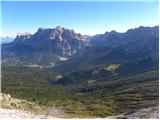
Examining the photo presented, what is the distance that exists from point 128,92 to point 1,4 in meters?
152


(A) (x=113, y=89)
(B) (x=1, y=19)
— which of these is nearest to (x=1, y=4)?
(B) (x=1, y=19)

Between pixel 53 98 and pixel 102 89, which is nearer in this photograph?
pixel 53 98

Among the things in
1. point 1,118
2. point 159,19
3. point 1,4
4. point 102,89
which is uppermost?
point 1,4

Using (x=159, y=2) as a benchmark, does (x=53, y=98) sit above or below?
below

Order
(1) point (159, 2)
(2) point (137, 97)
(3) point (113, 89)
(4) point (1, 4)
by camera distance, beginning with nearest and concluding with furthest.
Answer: (1) point (159, 2), (4) point (1, 4), (2) point (137, 97), (3) point (113, 89)

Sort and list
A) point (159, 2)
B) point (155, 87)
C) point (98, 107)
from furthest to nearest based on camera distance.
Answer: point (155, 87)
point (98, 107)
point (159, 2)

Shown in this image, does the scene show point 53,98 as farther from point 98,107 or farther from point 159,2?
point 159,2

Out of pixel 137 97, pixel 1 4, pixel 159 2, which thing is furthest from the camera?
pixel 137 97

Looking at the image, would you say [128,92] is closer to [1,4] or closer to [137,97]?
[137,97]

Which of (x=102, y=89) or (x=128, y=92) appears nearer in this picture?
(x=128, y=92)

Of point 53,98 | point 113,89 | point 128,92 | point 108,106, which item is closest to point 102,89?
point 113,89

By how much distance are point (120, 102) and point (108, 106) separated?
10.8 meters

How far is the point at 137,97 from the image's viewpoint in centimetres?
14875

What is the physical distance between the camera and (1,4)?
1852 centimetres
